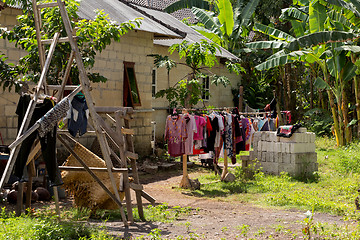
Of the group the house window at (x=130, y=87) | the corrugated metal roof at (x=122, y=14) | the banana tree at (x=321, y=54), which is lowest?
the house window at (x=130, y=87)

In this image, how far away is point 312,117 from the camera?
21.7 metres

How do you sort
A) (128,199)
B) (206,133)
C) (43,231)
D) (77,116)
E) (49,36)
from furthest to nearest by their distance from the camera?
1. (206,133)
2. (49,36)
3. (128,199)
4. (77,116)
5. (43,231)

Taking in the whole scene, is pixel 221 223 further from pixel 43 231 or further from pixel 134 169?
pixel 43 231

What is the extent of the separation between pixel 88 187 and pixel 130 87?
6.51 m

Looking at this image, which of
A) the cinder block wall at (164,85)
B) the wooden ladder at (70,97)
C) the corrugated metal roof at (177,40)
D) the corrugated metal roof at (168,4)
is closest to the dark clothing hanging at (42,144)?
the wooden ladder at (70,97)

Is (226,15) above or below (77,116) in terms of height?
above

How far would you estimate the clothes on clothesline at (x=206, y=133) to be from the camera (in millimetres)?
10711

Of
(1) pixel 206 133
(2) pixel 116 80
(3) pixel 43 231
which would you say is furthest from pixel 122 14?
(3) pixel 43 231

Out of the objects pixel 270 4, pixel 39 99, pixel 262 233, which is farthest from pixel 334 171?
pixel 270 4

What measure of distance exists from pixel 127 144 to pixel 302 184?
4.76m

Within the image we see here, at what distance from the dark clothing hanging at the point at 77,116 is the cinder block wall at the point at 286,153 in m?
5.83

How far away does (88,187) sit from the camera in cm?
783

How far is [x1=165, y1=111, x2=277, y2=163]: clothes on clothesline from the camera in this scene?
1071 centimetres

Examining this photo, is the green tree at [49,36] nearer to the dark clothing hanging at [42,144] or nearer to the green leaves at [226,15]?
the dark clothing hanging at [42,144]
